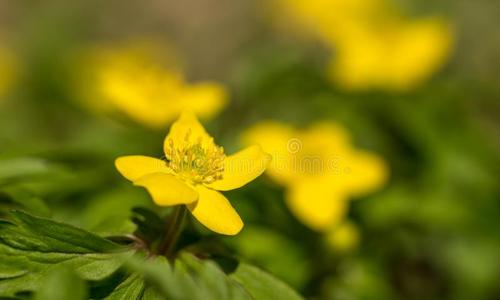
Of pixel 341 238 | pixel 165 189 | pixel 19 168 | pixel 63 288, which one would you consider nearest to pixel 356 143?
pixel 341 238

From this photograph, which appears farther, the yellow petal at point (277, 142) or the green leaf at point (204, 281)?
the yellow petal at point (277, 142)

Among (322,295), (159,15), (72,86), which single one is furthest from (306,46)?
(322,295)

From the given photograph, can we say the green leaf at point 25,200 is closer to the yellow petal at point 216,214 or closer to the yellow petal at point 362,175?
the yellow petal at point 216,214

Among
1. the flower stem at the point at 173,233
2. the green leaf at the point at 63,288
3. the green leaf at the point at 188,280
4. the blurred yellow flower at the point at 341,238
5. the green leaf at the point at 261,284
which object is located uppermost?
the blurred yellow flower at the point at 341,238

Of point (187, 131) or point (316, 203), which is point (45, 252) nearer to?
point (187, 131)

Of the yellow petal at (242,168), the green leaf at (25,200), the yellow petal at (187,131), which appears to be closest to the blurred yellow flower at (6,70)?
the green leaf at (25,200)

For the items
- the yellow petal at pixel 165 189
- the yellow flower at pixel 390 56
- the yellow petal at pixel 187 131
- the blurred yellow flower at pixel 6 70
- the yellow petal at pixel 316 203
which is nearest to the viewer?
the yellow petal at pixel 165 189

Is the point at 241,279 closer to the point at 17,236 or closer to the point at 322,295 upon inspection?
the point at 17,236
